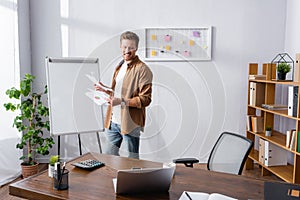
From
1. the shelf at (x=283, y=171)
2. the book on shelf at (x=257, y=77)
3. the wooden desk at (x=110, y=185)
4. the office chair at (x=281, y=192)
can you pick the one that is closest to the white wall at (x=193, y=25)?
the book on shelf at (x=257, y=77)

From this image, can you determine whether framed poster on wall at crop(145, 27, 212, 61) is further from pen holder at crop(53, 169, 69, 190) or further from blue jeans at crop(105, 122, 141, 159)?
pen holder at crop(53, 169, 69, 190)

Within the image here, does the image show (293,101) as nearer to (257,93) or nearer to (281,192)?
(257,93)

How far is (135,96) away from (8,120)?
2.15 metres

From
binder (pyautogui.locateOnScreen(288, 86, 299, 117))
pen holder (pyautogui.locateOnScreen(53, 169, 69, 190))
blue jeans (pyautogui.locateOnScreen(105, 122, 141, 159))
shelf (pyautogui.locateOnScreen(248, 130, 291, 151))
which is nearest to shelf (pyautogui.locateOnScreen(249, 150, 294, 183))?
shelf (pyautogui.locateOnScreen(248, 130, 291, 151))

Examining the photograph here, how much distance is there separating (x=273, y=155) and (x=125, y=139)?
206 centimetres

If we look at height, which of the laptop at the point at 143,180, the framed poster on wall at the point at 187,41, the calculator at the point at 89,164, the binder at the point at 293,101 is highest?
the framed poster on wall at the point at 187,41

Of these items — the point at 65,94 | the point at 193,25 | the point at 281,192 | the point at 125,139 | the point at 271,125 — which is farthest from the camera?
the point at 193,25

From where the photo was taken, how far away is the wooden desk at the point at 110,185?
1352 mm

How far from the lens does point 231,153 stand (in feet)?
6.68

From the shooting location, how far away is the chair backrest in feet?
6.19

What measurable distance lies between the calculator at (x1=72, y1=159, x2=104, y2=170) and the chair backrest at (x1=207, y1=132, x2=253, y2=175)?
812 millimetres

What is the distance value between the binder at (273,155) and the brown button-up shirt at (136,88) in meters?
2.02

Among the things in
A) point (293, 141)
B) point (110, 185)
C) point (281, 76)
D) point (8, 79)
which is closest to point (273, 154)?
point (293, 141)

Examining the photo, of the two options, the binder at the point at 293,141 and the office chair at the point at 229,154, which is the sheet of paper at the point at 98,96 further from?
the binder at the point at 293,141
